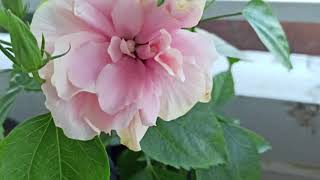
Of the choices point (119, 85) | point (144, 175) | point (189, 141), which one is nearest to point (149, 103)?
point (119, 85)

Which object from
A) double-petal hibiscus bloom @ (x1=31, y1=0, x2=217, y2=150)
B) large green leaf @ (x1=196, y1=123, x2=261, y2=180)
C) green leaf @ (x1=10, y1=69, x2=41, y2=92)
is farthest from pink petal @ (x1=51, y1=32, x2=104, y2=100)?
large green leaf @ (x1=196, y1=123, x2=261, y2=180)

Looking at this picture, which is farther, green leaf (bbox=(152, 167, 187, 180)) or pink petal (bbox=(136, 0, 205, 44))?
green leaf (bbox=(152, 167, 187, 180))

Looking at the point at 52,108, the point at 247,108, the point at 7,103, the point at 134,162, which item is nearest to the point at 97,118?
the point at 52,108

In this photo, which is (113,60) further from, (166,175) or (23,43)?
(166,175)

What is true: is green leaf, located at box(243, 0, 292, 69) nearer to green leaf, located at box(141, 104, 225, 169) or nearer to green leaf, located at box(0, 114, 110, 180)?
green leaf, located at box(141, 104, 225, 169)

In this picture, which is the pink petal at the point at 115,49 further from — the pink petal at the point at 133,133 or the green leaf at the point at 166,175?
the green leaf at the point at 166,175

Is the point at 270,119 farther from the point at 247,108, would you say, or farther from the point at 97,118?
the point at 97,118
